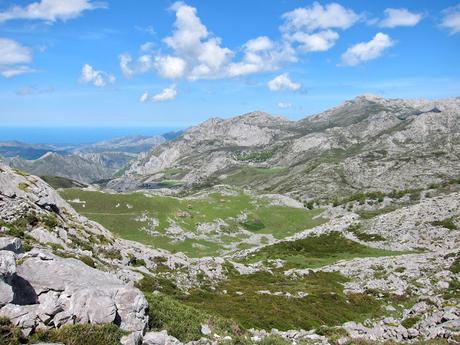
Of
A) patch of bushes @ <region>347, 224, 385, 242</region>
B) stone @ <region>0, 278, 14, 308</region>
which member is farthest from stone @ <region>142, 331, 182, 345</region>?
patch of bushes @ <region>347, 224, 385, 242</region>

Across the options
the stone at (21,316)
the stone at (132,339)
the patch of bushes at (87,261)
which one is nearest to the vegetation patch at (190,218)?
the patch of bushes at (87,261)

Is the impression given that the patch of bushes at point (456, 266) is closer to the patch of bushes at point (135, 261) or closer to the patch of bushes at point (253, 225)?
the patch of bushes at point (135, 261)

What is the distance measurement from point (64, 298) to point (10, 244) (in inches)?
188

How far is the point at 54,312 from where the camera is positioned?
1712 centimetres

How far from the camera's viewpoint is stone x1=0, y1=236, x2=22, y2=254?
1988cm

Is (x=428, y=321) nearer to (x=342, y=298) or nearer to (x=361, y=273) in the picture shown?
(x=342, y=298)

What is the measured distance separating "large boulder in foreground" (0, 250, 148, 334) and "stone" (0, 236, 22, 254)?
2.04ft

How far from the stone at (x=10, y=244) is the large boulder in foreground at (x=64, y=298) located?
0.62 metres

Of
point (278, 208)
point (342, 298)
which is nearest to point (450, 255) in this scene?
point (342, 298)

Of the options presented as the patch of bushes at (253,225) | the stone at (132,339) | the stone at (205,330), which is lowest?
the patch of bushes at (253,225)

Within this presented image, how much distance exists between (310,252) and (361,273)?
1239 inches

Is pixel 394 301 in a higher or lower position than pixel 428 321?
lower

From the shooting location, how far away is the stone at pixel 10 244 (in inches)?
782

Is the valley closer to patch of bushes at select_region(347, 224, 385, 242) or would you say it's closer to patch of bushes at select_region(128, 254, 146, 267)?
patch of bushes at select_region(128, 254, 146, 267)
